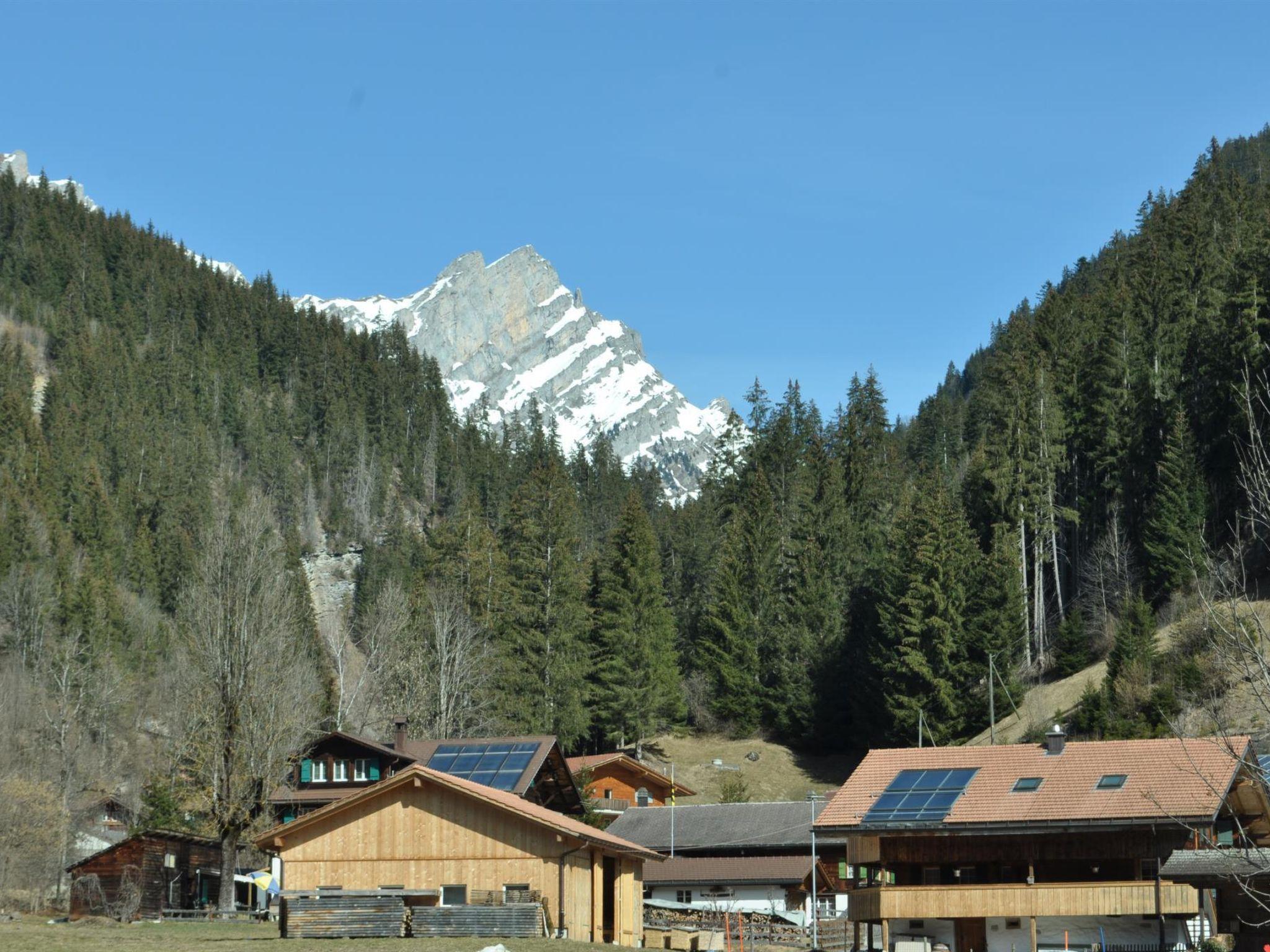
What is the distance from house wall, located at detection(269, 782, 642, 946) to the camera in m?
37.3

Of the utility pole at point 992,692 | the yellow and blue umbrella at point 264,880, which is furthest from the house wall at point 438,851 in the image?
the utility pole at point 992,692

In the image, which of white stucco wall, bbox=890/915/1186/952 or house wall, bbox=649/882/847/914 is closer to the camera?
white stucco wall, bbox=890/915/1186/952

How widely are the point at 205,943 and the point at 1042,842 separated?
21222mm

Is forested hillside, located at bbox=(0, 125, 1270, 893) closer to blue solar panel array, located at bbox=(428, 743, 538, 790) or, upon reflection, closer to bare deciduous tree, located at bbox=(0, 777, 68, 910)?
bare deciduous tree, located at bbox=(0, 777, 68, 910)

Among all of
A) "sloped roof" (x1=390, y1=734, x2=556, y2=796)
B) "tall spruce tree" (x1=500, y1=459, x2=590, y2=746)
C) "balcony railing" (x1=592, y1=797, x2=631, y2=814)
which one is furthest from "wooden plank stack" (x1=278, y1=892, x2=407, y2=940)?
"tall spruce tree" (x1=500, y1=459, x2=590, y2=746)

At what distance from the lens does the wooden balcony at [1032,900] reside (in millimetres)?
37000

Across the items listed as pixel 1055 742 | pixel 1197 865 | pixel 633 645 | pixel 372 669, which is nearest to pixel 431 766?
pixel 1055 742

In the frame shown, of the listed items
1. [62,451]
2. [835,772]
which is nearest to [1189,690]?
[835,772]

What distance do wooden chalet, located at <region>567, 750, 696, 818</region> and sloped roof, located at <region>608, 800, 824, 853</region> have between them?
6349 millimetres

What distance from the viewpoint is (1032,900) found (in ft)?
125

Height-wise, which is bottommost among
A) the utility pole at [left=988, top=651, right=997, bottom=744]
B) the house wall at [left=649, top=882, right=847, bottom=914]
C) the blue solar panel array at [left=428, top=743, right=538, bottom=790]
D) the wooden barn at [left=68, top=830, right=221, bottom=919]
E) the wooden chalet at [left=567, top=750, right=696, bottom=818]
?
the house wall at [left=649, top=882, right=847, bottom=914]

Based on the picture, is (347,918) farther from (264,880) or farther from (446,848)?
(264,880)

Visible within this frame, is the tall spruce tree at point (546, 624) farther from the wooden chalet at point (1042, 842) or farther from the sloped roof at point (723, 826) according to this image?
the wooden chalet at point (1042, 842)

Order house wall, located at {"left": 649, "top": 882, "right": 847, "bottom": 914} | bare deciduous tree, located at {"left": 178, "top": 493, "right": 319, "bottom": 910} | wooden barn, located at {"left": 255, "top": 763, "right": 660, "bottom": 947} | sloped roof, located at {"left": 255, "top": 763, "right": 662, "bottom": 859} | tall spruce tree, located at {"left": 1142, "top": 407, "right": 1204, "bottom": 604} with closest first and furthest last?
1. wooden barn, located at {"left": 255, "top": 763, "right": 660, "bottom": 947}
2. sloped roof, located at {"left": 255, "top": 763, "right": 662, "bottom": 859}
3. bare deciduous tree, located at {"left": 178, "top": 493, "right": 319, "bottom": 910}
4. house wall, located at {"left": 649, "top": 882, "right": 847, "bottom": 914}
5. tall spruce tree, located at {"left": 1142, "top": 407, "right": 1204, "bottom": 604}
